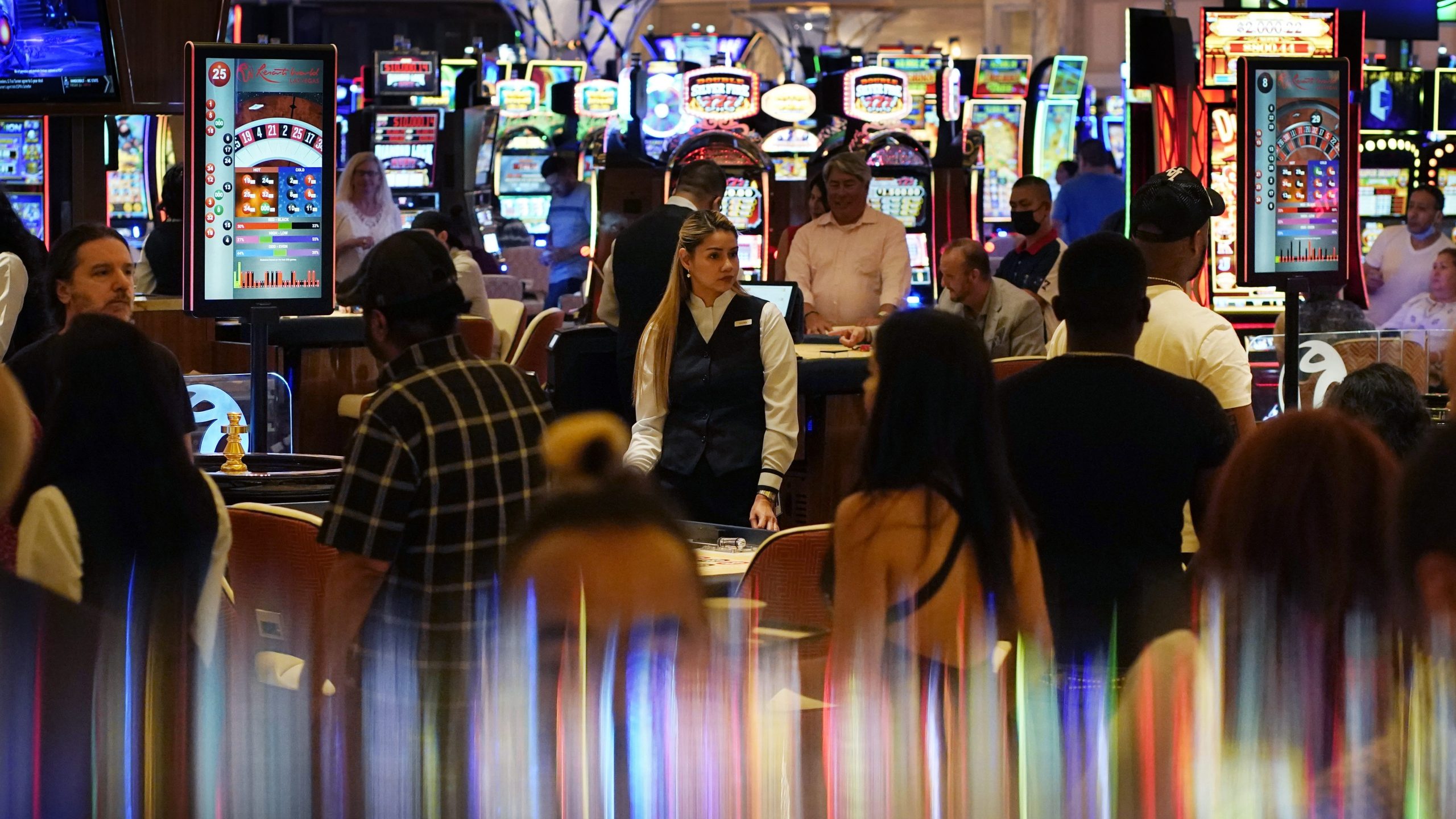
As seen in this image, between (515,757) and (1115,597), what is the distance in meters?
1.12

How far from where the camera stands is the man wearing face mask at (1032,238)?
24.6 feet

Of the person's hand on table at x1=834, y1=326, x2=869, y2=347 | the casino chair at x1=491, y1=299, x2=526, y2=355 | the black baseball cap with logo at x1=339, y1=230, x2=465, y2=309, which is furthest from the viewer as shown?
the casino chair at x1=491, y1=299, x2=526, y2=355

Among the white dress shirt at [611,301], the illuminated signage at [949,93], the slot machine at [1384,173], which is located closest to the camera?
the white dress shirt at [611,301]

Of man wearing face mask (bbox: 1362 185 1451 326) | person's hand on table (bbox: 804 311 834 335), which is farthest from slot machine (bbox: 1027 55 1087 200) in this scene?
person's hand on table (bbox: 804 311 834 335)

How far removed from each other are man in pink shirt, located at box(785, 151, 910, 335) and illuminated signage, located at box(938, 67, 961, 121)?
6.55m

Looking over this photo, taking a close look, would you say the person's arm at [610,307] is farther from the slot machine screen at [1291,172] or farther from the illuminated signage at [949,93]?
the illuminated signage at [949,93]

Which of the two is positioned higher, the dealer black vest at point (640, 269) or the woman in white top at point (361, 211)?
the woman in white top at point (361, 211)

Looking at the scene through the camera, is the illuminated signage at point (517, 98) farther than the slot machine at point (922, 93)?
Yes

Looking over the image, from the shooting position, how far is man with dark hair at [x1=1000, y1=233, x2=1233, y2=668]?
110 inches

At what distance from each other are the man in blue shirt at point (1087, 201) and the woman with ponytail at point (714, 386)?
7.60 metres

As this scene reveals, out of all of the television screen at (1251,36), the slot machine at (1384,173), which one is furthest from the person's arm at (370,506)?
the slot machine at (1384,173)

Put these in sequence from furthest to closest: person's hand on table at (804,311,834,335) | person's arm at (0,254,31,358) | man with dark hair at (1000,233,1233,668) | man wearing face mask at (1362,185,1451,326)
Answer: man wearing face mask at (1362,185,1451,326), person's hand on table at (804,311,834,335), person's arm at (0,254,31,358), man with dark hair at (1000,233,1233,668)

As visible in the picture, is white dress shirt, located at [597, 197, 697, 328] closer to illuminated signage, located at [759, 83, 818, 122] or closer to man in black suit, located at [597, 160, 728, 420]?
man in black suit, located at [597, 160, 728, 420]

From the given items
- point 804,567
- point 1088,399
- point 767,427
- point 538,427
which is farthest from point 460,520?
point 767,427
